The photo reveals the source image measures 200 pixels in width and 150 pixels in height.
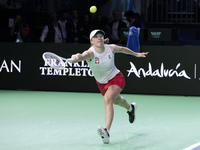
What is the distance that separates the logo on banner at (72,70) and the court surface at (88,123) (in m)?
0.75

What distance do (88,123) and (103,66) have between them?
145 centimetres

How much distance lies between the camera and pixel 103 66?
6109 millimetres

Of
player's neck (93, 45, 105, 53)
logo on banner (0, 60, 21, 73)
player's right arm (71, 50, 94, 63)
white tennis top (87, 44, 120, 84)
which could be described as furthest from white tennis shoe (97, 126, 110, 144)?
logo on banner (0, 60, 21, 73)

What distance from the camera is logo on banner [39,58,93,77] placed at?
1087cm

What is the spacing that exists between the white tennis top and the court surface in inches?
36.8

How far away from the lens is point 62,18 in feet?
38.9

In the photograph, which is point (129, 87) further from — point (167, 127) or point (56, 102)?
point (167, 127)

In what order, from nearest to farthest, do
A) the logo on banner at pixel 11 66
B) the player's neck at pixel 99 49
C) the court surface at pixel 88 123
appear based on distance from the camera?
1. the court surface at pixel 88 123
2. the player's neck at pixel 99 49
3. the logo on banner at pixel 11 66

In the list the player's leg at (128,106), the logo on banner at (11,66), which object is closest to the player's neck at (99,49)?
the player's leg at (128,106)

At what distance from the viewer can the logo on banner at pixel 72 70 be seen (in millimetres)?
10867

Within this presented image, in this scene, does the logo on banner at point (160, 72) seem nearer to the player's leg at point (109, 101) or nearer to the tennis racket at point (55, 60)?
the player's leg at point (109, 101)

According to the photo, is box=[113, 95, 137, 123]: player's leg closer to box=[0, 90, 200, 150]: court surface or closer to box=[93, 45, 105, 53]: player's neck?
box=[0, 90, 200, 150]: court surface

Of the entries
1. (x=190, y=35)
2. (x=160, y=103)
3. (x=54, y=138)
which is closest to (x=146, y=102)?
(x=160, y=103)

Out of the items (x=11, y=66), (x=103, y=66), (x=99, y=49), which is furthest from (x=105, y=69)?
(x=11, y=66)
